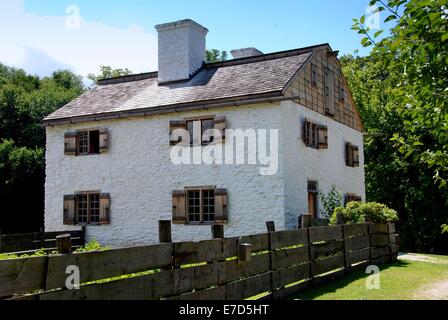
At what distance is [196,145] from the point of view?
16.6 metres

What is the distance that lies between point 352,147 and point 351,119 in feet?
4.62

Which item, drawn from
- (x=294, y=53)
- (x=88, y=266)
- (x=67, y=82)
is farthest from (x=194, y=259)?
(x=67, y=82)

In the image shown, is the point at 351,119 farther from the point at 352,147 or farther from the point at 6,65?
the point at 6,65

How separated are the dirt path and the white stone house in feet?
18.7

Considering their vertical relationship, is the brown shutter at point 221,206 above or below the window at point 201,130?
below

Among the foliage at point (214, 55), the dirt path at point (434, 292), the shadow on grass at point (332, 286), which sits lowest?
the dirt path at point (434, 292)

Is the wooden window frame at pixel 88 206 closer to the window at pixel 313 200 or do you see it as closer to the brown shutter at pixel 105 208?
the brown shutter at pixel 105 208

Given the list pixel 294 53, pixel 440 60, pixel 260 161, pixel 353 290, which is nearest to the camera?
pixel 440 60

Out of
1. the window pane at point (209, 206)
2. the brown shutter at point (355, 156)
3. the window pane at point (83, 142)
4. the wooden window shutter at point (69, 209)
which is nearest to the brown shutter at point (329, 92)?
the brown shutter at point (355, 156)

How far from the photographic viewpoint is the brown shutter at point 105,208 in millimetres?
17938

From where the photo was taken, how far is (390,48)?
19.5 ft

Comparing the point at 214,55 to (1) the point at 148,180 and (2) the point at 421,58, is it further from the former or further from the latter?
(2) the point at 421,58

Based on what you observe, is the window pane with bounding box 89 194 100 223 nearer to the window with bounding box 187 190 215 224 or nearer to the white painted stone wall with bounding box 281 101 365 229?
the window with bounding box 187 190 215 224

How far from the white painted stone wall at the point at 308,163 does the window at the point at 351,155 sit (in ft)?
0.74
